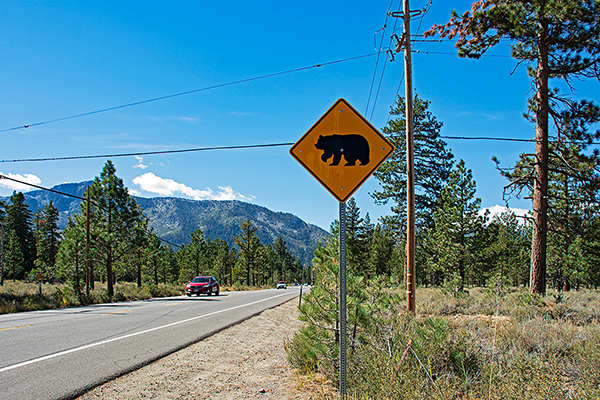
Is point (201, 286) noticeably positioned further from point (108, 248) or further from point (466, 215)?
point (466, 215)

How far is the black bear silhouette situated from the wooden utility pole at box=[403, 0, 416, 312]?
20.5ft

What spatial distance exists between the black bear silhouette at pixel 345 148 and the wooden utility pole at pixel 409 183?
6.24 meters

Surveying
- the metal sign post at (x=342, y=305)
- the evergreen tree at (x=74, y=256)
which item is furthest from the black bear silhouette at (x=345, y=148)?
the evergreen tree at (x=74, y=256)

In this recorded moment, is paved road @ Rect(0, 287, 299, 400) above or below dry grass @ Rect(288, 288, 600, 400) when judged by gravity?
below

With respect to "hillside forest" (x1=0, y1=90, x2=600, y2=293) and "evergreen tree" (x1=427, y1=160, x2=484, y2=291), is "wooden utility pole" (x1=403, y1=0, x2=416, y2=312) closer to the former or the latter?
"hillside forest" (x1=0, y1=90, x2=600, y2=293)

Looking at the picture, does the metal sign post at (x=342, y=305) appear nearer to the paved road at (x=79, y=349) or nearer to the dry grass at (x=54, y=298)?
the paved road at (x=79, y=349)

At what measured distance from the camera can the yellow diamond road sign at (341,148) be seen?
3.57m

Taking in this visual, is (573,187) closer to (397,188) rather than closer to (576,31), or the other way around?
(576,31)

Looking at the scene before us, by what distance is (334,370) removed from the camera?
14.9 ft

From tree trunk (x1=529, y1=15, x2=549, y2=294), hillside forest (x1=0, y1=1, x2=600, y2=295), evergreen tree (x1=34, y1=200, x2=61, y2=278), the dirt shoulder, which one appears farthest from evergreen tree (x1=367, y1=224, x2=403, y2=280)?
evergreen tree (x1=34, y1=200, x2=61, y2=278)

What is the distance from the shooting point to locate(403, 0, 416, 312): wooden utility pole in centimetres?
917

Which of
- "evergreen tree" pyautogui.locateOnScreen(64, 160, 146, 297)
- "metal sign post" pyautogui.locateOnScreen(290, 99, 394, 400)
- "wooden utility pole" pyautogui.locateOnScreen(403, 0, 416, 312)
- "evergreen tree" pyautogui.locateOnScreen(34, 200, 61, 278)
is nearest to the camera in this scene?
"metal sign post" pyautogui.locateOnScreen(290, 99, 394, 400)

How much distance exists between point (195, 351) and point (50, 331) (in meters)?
4.02

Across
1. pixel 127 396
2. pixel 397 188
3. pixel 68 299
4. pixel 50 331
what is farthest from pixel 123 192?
pixel 127 396
